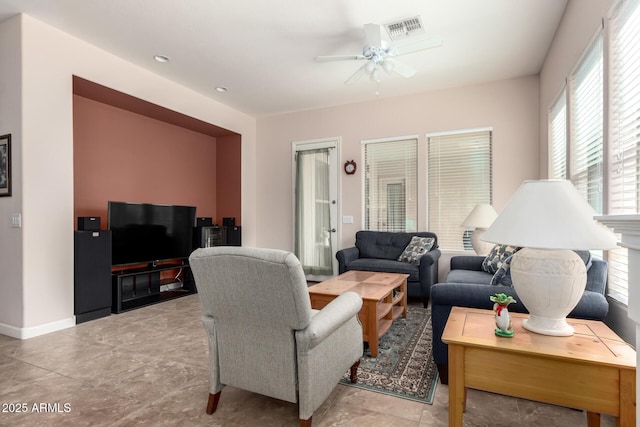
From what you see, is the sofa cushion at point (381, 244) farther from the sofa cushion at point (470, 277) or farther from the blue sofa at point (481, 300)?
the blue sofa at point (481, 300)

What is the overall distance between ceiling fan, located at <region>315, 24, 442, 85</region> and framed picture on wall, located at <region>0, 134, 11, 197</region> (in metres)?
3.06

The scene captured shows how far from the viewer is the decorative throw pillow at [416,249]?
14.4ft

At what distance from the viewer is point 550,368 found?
138 centimetres

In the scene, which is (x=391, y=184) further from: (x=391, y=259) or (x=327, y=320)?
(x=327, y=320)

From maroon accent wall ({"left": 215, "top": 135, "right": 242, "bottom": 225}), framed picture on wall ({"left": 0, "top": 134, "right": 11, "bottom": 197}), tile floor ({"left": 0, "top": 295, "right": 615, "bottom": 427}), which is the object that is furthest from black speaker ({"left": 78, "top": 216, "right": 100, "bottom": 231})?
maroon accent wall ({"left": 215, "top": 135, "right": 242, "bottom": 225})

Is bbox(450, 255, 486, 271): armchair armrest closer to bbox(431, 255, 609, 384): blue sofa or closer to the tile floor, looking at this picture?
bbox(431, 255, 609, 384): blue sofa

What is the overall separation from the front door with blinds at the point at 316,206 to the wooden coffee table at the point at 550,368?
4.02 meters

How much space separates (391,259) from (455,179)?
1.47 m

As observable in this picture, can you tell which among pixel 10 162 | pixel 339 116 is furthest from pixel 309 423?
pixel 339 116

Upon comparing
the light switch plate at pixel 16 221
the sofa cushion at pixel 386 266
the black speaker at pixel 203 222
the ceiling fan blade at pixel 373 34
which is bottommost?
the sofa cushion at pixel 386 266

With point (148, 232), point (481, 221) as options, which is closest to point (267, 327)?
point (481, 221)

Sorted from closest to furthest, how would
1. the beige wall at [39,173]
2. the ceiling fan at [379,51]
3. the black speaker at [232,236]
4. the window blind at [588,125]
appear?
1. the window blind at [588,125]
2. the ceiling fan at [379,51]
3. the beige wall at [39,173]
4. the black speaker at [232,236]

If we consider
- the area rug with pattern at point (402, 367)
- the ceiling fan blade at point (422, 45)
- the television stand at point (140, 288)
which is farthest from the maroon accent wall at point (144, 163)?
the area rug with pattern at point (402, 367)

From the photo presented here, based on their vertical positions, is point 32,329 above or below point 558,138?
below
